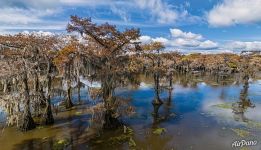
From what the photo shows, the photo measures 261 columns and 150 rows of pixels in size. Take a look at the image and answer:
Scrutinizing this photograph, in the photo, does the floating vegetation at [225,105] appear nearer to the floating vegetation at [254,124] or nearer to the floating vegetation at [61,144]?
the floating vegetation at [254,124]

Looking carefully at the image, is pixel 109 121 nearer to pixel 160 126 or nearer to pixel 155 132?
pixel 155 132

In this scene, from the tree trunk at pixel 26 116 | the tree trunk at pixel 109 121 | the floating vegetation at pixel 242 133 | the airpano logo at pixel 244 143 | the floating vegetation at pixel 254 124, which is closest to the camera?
the airpano logo at pixel 244 143

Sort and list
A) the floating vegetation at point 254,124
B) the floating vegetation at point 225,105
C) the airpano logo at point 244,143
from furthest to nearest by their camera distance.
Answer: the floating vegetation at point 225,105
the floating vegetation at point 254,124
the airpano logo at point 244,143

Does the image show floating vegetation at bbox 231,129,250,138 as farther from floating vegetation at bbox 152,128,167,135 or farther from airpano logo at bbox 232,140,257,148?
floating vegetation at bbox 152,128,167,135

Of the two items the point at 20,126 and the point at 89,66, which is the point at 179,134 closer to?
the point at 89,66

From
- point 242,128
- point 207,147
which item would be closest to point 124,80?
point 207,147

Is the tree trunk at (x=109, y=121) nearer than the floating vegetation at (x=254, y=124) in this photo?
Yes

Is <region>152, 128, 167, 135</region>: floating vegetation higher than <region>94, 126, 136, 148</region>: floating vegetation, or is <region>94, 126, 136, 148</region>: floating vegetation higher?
<region>94, 126, 136, 148</region>: floating vegetation

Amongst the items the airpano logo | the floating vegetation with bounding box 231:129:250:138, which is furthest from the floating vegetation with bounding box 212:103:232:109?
the airpano logo

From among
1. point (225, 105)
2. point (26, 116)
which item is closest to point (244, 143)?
point (225, 105)

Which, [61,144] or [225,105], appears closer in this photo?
[61,144]

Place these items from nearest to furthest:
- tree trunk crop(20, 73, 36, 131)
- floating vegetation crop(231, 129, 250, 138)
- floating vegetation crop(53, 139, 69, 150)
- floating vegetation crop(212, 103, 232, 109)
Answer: floating vegetation crop(53, 139, 69, 150) < floating vegetation crop(231, 129, 250, 138) < tree trunk crop(20, 73, 36, 131) < floating vegetation crop(212, 103, 232, 109)

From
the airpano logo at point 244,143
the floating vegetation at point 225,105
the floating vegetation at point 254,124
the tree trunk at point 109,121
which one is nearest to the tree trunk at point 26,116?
the tree trunk at point 109,121

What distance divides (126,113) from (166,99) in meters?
14.7
